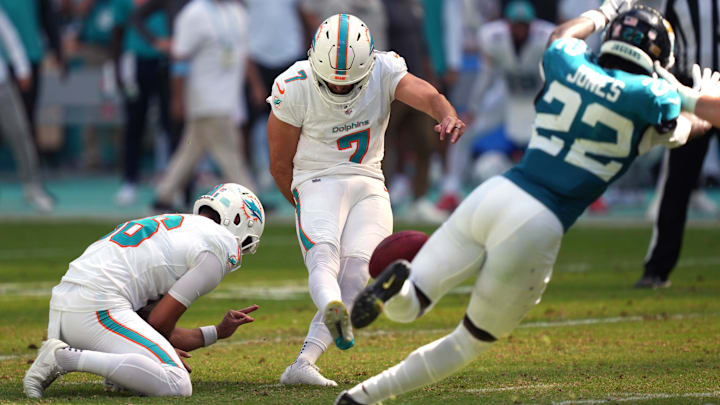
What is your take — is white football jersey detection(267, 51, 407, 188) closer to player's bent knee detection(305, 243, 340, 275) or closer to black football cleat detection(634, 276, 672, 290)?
player's bent knee detection(305, 243, 340, 275)

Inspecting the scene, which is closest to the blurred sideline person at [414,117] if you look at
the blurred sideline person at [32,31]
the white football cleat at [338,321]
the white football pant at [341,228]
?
the blurred sideline person at [32,31]

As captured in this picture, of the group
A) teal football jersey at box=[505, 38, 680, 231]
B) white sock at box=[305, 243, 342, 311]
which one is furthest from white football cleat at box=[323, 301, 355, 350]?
teal football jersey at box=[505, 38, 680, 231]

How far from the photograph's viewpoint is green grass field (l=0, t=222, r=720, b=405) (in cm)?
518

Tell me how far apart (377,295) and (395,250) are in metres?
0.54

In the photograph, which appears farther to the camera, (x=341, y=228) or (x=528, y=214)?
(x=341, y=228)

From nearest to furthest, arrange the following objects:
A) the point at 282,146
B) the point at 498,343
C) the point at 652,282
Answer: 1. the point at 282,146
2. the point at 498,343
3. the point at 652,282

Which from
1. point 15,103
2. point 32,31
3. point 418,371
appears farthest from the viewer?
point 32,31

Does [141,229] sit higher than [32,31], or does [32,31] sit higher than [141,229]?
[141,229]

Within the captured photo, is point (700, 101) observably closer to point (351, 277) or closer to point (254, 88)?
point (351, 277)

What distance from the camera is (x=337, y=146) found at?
5832 millimetres

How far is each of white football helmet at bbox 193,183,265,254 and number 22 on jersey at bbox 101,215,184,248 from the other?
21cm

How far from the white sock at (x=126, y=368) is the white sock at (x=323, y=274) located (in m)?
0.70

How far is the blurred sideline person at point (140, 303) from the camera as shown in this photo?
5008 millimetres

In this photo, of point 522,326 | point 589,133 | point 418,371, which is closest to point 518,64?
point 522,326
